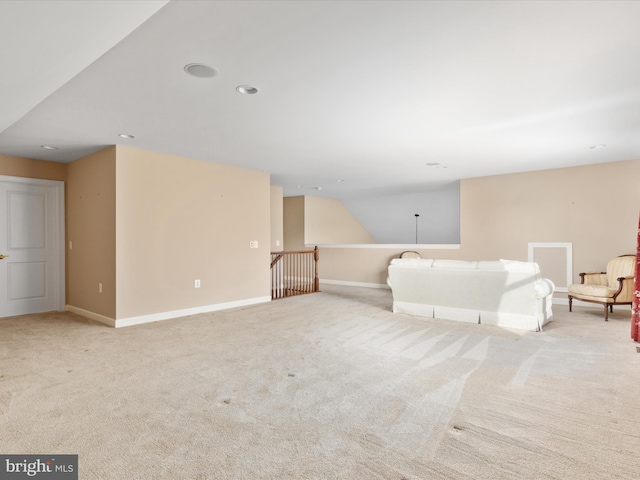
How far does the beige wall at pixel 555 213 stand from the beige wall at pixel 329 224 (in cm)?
362

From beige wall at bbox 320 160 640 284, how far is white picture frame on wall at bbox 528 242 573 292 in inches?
3.3

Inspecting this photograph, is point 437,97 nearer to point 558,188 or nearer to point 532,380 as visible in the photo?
point 532,380

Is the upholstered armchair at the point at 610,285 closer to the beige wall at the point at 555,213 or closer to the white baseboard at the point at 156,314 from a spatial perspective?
the beige wall at the point at 555,213

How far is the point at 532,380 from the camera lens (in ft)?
9.16

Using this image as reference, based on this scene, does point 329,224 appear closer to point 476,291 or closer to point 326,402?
point 476,291

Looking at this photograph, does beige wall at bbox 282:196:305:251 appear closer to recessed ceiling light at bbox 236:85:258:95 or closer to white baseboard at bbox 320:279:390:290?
white baseboard at bbox 320:279:390:290

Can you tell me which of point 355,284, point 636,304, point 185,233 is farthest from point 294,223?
point 636,304

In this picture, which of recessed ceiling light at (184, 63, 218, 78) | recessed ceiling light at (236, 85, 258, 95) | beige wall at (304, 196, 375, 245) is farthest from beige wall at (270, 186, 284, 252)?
recessed ceiling light at (184, 63, 218, 78)

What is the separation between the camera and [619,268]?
520 cm

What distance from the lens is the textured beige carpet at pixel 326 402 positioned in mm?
1745

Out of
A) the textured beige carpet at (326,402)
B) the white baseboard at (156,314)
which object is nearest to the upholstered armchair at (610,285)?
the textured beige carpet at (326,402)

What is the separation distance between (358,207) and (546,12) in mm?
8842

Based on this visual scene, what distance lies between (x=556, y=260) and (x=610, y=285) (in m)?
1.01

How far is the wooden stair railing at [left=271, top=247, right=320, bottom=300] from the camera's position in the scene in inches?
304
